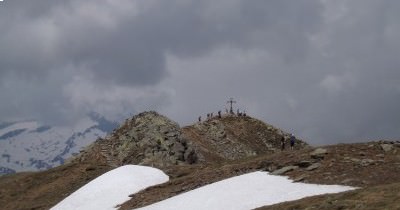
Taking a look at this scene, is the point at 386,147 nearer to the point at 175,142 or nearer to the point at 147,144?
the point at 175,142

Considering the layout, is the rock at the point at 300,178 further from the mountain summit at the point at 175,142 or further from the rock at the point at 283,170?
the mountain summit at the point at 175,142

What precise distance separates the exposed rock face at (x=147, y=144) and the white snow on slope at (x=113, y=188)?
17962 millimetres

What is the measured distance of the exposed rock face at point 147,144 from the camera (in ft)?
233

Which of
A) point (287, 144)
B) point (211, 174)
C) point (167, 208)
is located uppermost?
point (287, 144)

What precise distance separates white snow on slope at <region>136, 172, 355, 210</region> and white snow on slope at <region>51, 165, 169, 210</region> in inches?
289

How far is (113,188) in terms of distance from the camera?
150 feet

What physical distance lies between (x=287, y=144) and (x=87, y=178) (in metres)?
56.8

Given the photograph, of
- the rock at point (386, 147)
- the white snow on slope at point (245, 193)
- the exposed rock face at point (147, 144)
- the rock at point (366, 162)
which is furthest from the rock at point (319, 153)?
the exposed rock face at point (147, 144)

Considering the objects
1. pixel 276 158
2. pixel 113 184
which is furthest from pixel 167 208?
pixel 113 184

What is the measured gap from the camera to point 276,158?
132ft

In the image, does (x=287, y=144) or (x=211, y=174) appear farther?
(x=287, y=144)

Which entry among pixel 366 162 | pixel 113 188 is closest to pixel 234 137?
pixel 113 188

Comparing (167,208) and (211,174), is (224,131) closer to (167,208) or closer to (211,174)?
(211,174)

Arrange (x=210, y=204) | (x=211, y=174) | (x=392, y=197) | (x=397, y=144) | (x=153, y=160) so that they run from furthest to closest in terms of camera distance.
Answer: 1. (x=153, y=160)
2. (x=211, y=174)
3. (x=397, y=144)
4. (x=210, y=204)
5. (x=392, y=197)
